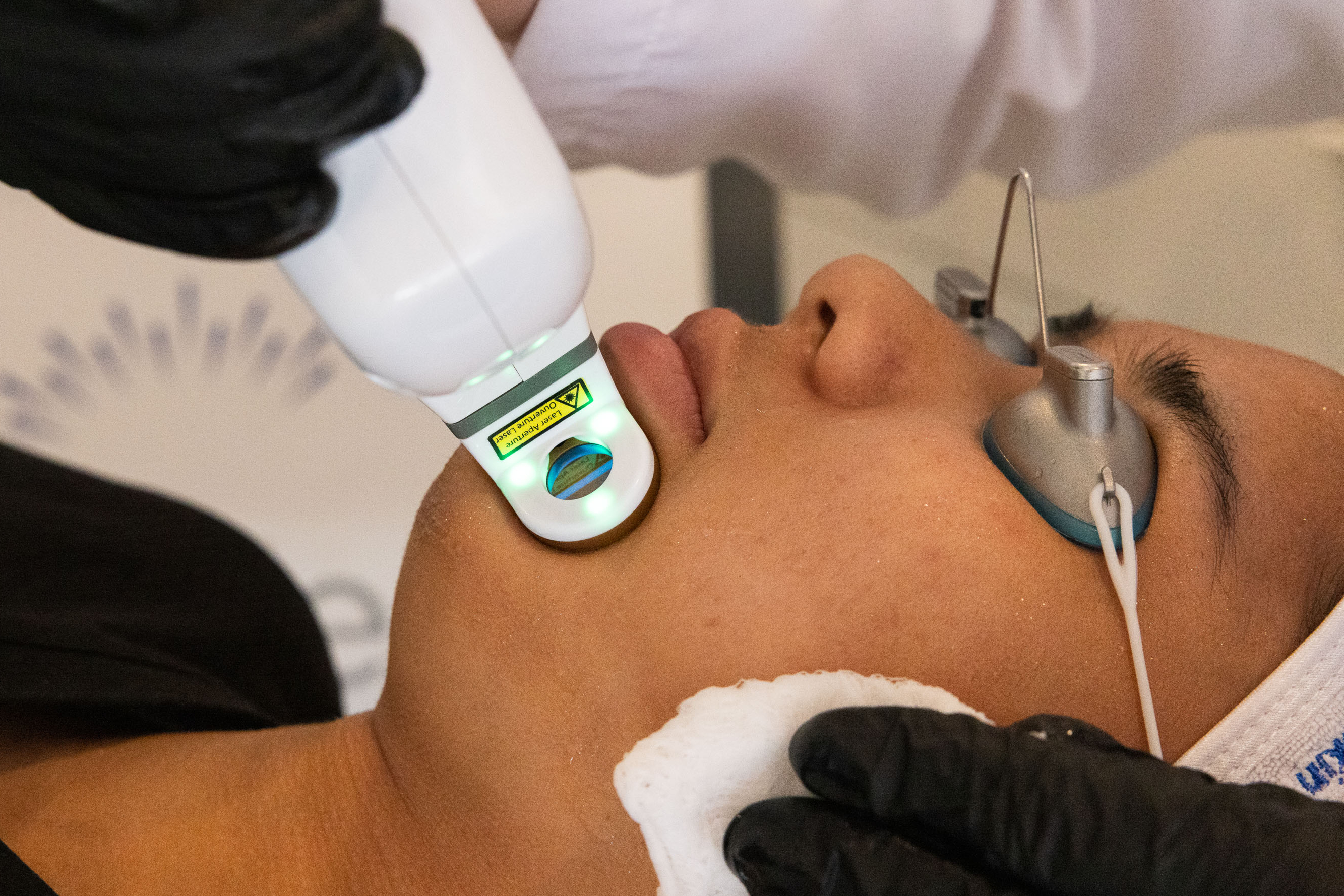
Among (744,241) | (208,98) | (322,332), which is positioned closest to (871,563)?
(208,98)

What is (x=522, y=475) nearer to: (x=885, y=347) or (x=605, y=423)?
(x=605, y=423)

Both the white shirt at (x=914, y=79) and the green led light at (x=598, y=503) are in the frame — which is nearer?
the green led light at (x=598, y=503)

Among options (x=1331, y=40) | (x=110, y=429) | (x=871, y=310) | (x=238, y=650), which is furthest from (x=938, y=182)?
(x=110, y=429)

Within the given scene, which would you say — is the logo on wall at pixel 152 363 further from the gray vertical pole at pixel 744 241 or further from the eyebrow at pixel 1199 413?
the eyebrow at pixel 1199 413

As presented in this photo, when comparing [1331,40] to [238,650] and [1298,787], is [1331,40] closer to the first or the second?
[1298,787]

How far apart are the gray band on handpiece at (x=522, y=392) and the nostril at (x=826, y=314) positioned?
0.81ft

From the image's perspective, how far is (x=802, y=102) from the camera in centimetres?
101

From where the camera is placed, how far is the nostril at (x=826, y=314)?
2.60 ft

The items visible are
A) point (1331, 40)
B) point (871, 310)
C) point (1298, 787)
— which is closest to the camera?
point (1298, 787)

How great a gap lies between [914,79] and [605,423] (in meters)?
0.62

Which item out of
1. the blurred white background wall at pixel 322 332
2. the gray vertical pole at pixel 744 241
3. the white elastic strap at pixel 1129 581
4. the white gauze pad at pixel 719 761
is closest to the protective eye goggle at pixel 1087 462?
the white elastic strap at pixel 1129 581

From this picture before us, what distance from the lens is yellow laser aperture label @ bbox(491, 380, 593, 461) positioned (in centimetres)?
65

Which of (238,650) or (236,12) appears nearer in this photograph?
(236,12)

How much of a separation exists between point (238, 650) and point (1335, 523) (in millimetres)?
1068
